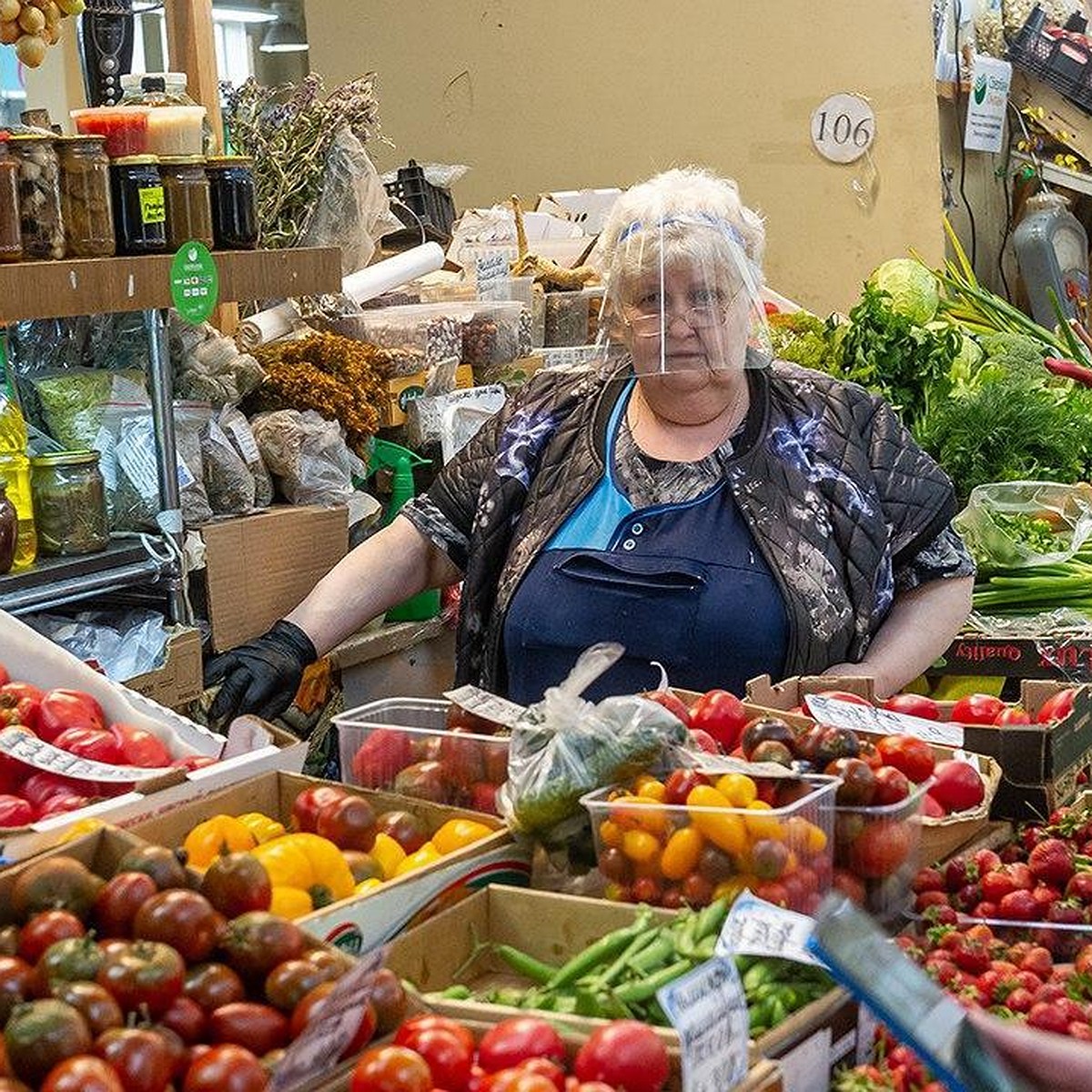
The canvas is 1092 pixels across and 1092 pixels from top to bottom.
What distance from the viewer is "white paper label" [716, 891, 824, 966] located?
1.63m

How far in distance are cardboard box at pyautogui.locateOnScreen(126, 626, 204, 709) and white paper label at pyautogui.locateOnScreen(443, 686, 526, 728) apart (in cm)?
108

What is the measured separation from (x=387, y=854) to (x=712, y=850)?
15.2 inches

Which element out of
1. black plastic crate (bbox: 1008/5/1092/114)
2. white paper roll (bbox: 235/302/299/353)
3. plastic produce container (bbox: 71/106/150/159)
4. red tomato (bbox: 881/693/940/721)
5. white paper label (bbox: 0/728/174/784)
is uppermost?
black plastic crate (bbox: 1008/5/1092/114)

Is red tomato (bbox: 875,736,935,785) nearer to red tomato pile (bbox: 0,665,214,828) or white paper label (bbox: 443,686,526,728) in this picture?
white paper label (bbox: 443,686,526,728)

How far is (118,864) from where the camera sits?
1.62 metres

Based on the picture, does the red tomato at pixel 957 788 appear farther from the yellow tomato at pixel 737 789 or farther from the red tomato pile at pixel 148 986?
the red tomato pile at pixel 148 986

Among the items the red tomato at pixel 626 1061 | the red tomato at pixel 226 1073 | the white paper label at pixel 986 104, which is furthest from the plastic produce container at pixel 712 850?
the white paper label at pixel 986 104

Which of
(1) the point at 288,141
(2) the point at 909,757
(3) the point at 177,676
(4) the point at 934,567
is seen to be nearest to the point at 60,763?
(2) the point at 909,757

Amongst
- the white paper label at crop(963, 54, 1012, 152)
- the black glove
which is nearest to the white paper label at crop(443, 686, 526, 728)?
the black glove

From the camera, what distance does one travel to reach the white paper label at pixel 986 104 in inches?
266

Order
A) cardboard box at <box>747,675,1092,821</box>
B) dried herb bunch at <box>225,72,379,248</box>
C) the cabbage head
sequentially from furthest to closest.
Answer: the cabbage head
dried herb bunch at <box>225,72,379,248</box>
cardboard box at <box>747,675,1092,821</box>

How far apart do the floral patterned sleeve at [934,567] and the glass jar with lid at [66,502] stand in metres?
1.51

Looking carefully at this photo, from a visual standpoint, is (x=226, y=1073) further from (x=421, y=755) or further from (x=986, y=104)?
(x=986, y=104)

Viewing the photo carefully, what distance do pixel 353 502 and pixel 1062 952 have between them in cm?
215
